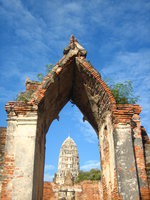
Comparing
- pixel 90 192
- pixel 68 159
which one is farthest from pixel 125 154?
pixel 68 159

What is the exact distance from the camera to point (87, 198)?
723 inches

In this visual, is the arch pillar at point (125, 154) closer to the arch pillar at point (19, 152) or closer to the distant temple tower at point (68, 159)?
the arch pillar at point (19, 152)

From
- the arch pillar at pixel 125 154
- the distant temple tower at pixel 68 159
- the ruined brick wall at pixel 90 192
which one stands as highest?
the distant temple tower at pixel 68 159

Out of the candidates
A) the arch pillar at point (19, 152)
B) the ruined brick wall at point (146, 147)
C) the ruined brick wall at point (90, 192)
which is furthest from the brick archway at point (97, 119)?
the ruined brick wall at point (90, 192)

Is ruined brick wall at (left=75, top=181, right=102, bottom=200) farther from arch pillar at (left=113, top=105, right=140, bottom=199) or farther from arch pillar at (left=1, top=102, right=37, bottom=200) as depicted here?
arch pillar at (left=1, top=102, right=37, bottom=200)

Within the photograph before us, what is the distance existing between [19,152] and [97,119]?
9.74 feet

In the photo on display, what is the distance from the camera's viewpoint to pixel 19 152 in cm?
599

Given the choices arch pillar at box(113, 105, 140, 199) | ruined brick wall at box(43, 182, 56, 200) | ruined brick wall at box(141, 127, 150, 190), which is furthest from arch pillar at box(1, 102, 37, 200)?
ruined brick wall at box(43, 182, 56, 200)

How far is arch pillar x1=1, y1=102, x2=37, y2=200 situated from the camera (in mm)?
5656

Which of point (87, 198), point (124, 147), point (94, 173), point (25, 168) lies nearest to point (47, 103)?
point (25, 168)

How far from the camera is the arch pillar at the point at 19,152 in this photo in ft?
18.6

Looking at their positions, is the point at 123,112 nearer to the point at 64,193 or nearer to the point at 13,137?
the point at 13,137

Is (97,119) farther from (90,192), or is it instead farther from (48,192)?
(90,192)

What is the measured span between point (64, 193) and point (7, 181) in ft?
48.6
